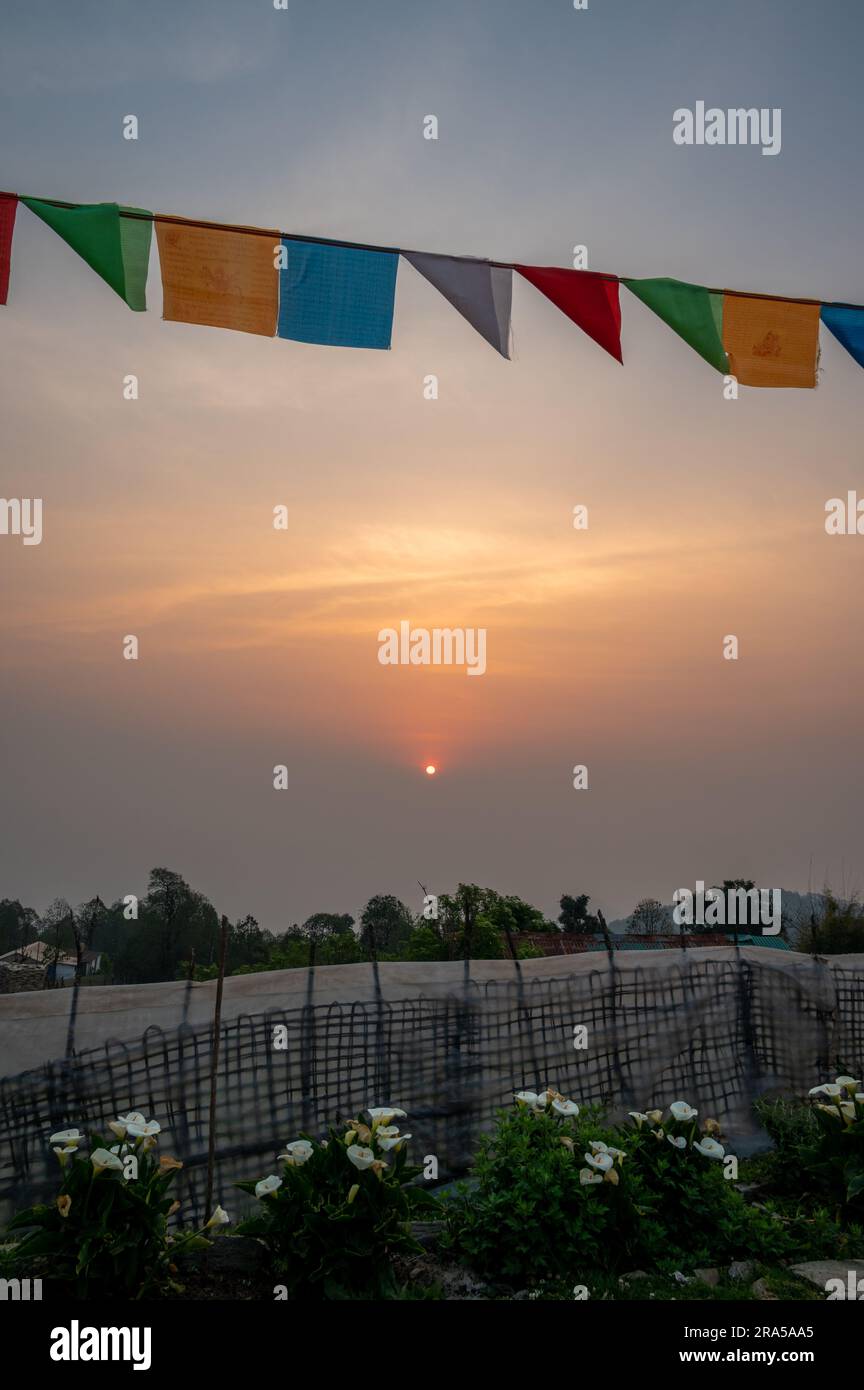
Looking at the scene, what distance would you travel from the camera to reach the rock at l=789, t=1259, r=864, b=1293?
508 centimetres

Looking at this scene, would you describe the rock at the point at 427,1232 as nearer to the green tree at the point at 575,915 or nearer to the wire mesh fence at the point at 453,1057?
the wire mesh fence at the point at 453,1057

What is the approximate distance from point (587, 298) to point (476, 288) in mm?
643

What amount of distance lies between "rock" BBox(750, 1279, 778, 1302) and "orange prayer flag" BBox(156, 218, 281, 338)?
17.8ft

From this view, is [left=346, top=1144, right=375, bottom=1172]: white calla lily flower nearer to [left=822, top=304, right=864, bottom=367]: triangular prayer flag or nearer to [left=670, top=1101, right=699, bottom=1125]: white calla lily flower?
[left=670, top=1101, right=699, bottom=1125]: white calla lily flower

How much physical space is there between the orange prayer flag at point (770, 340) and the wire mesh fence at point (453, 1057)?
4438 mm

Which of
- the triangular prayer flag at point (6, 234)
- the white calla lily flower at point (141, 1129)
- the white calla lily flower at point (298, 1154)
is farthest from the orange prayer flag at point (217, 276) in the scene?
the white calla lily flower at point (298, 1154)

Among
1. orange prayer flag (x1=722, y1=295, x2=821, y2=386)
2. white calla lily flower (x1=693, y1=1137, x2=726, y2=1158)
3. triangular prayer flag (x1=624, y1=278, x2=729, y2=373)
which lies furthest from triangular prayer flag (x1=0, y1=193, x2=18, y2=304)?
white calla lily flower (x1=693, y1=1137, x2=726, y2=1158)

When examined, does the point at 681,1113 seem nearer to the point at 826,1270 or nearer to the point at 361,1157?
the point at 826,1270

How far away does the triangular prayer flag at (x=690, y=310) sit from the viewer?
19.4 ft

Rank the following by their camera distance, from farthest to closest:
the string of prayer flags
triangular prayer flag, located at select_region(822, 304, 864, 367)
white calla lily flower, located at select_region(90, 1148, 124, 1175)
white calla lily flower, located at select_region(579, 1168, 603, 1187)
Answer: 1. triangular prayer flag, located at select_region(822, 304, 864, 367)
2. the string of prayer flags
3. white calla lily flower, located at select_region(579, 1168, 603, 1187)
4. white calla lily flower, located at select_region(90, 1148, 124, 1175)

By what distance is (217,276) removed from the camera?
5.48 meters

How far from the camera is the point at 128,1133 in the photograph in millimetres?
4555
